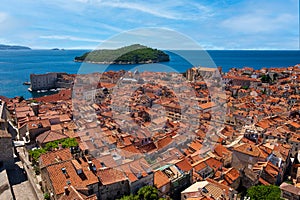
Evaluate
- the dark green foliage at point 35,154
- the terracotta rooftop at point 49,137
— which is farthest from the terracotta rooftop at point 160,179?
the terracotta rooftop at point 49,137

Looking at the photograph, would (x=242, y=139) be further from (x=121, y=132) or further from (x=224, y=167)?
(x=121, y=132)

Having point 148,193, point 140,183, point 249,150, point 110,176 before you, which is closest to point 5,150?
point 110,176

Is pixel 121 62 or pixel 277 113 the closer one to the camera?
pixel 277 113

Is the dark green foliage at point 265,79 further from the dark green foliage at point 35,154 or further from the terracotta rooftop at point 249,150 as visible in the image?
the dark green foliage at point 35,154

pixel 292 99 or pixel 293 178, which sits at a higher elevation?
pixel 292 99

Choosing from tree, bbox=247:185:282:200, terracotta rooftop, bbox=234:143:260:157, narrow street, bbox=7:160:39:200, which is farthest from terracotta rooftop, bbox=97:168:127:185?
terracotta rooftop, bbox=234:143:260:157

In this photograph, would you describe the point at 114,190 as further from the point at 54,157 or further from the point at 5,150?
the point at 5,150

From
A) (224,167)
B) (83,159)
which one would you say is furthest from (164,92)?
(83,159)
